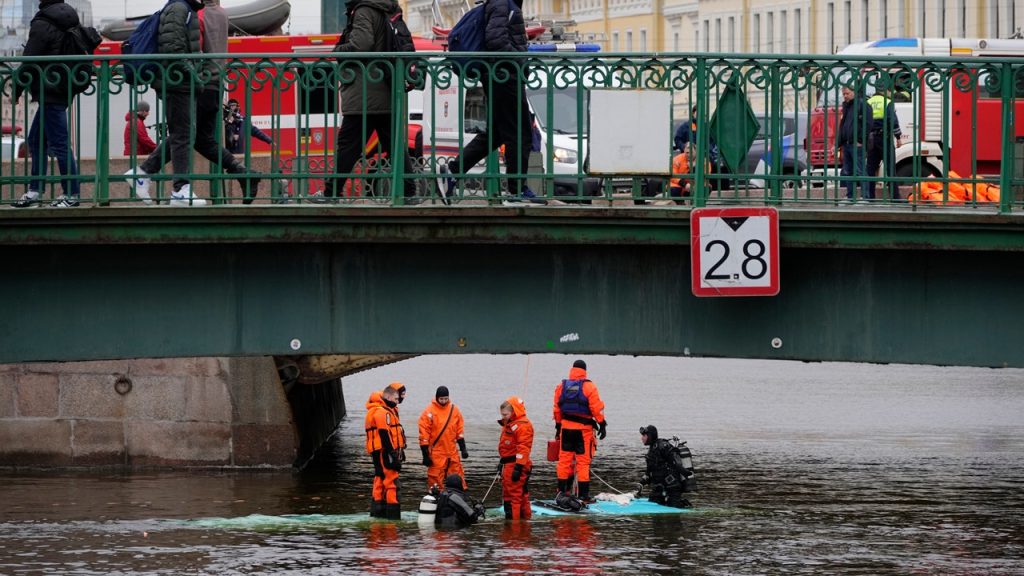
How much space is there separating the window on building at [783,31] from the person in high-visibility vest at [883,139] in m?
62.4

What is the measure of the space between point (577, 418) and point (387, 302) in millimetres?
12164

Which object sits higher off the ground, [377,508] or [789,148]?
[789,148]

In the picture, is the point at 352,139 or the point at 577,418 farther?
the point at 577,418

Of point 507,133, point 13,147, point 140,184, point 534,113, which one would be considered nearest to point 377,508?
point 140,184

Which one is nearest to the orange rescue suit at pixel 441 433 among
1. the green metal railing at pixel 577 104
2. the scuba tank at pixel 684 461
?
the scuba tank at pixel 684 461

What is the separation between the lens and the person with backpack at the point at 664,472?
25141mm

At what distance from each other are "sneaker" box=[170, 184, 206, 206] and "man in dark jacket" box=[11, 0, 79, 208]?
1.89ft

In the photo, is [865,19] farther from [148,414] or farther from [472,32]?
[472,32]

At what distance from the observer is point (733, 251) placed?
1195 centimetres

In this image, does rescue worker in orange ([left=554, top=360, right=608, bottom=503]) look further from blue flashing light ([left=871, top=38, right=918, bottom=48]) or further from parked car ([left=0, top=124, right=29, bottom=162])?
blue flashing light ([left=871, top=38, right=918, bottom=48])

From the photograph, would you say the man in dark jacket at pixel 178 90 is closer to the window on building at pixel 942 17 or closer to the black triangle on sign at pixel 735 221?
the black triangle on sign at pixel 735 221

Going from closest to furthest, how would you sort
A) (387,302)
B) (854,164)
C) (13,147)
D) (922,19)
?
(387,302) < (854,164) < (13,147) < (922,19)

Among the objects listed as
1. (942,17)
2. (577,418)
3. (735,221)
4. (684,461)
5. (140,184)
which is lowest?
(684,461)

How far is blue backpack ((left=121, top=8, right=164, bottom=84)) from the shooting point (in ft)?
41.6
